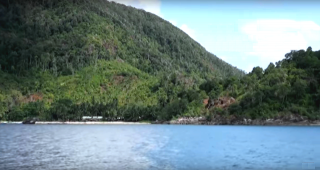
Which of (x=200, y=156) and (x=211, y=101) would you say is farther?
(x=211, y=101)

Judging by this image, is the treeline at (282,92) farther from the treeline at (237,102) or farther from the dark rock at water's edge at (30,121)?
the dark rock at water's edge at (30,121)

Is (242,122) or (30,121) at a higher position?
(30,121)

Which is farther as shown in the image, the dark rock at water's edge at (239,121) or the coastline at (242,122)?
the coastline at (242,122)

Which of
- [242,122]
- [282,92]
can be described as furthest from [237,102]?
[282,92]

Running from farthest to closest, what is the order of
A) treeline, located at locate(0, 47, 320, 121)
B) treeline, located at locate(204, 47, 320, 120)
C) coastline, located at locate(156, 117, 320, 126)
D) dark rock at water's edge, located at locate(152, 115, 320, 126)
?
treeline, located at locate(0, 47, 320, 121)
treeline, located at locate(204, 47, 320, 120)
coastline, located at locate(156, 117, 320, 126)
dark rock at water's edge, located at locate(152, 115, 320, 126)

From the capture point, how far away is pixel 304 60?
17300 centimetres

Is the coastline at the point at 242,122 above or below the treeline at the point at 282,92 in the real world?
below

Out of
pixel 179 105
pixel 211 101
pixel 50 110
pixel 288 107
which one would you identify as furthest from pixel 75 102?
pixel 288 107

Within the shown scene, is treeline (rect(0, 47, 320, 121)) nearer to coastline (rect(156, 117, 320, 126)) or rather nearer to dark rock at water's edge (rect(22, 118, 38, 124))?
coastline (rect(156, 117, 320, 126))

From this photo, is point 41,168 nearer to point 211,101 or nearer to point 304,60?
point 211,101

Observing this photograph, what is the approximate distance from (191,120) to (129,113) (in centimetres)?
2667

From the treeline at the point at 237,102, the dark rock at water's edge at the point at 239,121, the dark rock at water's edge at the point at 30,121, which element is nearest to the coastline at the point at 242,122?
the dark rock at water's edge at the point at 239,121

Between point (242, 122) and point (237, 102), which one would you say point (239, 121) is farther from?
point (237, 102)

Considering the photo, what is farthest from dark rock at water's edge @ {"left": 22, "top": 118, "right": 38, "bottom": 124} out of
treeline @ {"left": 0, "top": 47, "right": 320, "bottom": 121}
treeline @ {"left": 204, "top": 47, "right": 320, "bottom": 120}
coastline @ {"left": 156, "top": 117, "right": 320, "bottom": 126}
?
treeline @ {"left": 204, "top": 47, "right": 320, "bottom": 120}
